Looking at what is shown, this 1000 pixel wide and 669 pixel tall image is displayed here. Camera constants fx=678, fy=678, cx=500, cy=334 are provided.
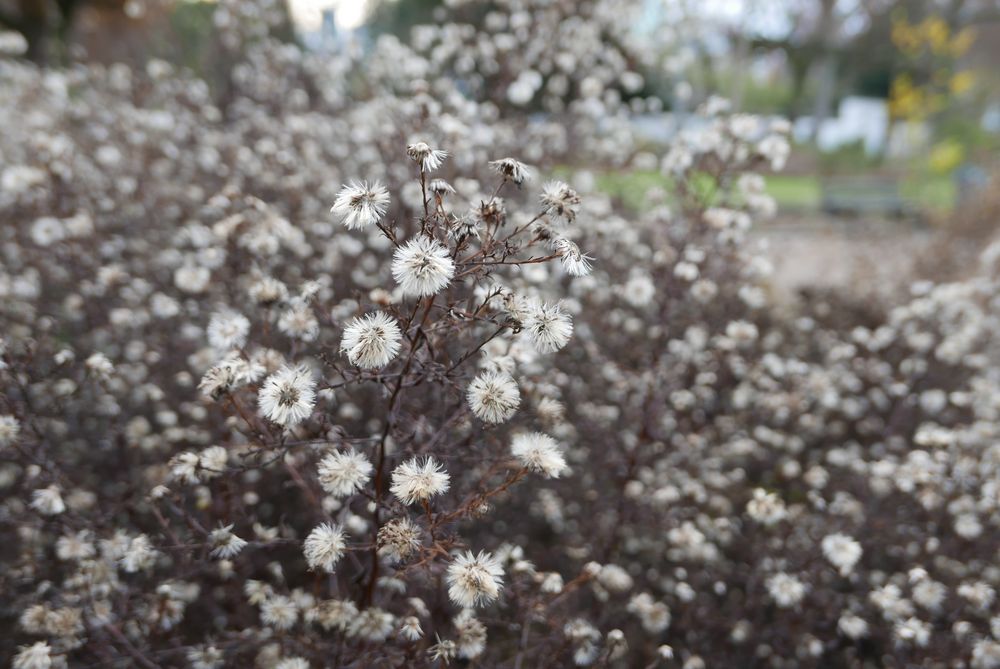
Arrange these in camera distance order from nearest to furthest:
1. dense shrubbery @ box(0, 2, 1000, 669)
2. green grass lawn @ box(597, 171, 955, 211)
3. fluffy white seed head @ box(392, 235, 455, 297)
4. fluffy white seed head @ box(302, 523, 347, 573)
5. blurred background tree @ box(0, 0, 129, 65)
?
fluffy white seed head @ box(392, 235, 455, 297), fluffy white seed head @ box(302, 523, 347, 573), dense shrubbery @ box(0, 2, 1000, 669), green grass lawn @ box(597, 171, 955, 211), blurred background tree @ box(0, 0, 129, 65)

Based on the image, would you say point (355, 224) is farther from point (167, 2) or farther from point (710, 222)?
point (167, 2)

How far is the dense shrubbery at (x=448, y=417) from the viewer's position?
1.74 m

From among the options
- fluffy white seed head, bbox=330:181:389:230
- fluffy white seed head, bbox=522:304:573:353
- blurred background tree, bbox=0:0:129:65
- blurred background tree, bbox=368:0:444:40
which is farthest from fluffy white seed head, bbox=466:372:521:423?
blurred background tree, bbox=0:0:129:65

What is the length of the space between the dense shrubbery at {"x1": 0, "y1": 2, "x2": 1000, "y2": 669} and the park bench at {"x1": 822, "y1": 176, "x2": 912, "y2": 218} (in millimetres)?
9471

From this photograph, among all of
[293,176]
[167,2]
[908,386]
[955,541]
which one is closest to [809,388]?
[908,386]

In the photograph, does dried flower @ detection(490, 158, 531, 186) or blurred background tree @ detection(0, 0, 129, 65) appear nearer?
dried flower @ detection(490, 158, 531, 186)

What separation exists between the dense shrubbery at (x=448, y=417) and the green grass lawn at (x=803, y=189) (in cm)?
45

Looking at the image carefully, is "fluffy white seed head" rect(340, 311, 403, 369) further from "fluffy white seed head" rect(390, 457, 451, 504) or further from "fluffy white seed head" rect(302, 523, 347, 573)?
"fluffy white seed head" rect(302, 523, 347, 573)

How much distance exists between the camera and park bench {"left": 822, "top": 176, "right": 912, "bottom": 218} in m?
13.0

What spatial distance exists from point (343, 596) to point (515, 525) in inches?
42.3

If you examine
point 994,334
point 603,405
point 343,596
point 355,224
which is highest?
point 994,334

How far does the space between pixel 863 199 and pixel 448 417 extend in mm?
13816

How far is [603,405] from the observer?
378 cm

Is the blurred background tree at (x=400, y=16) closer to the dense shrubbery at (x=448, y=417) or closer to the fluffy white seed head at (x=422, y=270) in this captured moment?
the dense shrubbery at (x=448, y=417)
